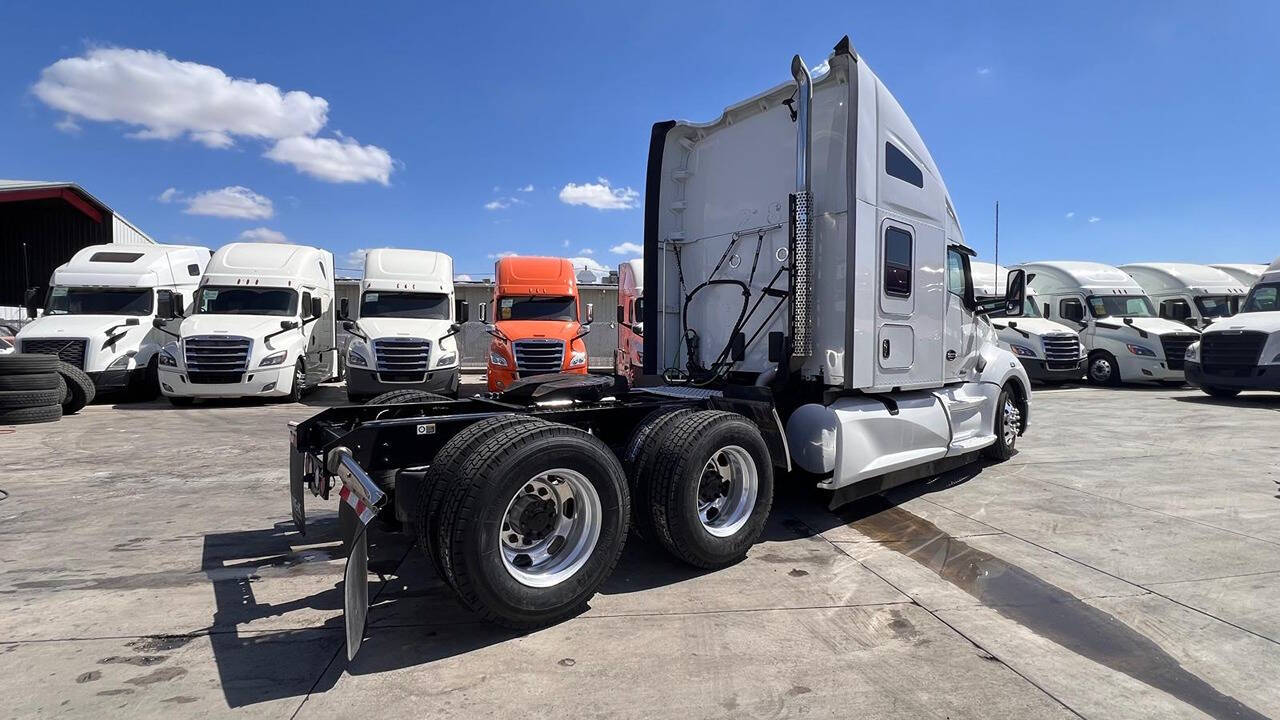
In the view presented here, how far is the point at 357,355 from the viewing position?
527 inches

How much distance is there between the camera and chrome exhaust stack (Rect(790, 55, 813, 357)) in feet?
17.0

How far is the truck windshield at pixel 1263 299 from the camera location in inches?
574

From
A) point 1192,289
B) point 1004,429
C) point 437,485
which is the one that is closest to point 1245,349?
point 1192,289

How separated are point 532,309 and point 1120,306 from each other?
1555cm

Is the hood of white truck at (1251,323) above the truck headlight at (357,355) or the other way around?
above

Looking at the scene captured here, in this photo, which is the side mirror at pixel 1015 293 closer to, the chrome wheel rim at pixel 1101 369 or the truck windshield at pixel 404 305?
the truck windshield at pixel 404 305

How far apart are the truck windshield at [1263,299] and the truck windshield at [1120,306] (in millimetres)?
2962

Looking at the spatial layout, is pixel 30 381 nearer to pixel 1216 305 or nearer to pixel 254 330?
pixel 254 330

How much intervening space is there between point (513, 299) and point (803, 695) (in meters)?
12.4

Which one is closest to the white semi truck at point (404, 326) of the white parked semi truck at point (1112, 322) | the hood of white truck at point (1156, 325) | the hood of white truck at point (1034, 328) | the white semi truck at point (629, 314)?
the white semi truck at point (629, 314)

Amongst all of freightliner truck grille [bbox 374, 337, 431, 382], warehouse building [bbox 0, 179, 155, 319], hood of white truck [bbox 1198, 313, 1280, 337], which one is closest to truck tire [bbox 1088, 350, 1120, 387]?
hood of white truck [bbox 1198, 313, 1280, 337]

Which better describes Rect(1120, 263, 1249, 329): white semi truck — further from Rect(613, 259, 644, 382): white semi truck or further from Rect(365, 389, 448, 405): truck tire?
Rect(365, 389, 448, 405): truck tire

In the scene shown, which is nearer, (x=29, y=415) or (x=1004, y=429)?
(x=1004, y=429)

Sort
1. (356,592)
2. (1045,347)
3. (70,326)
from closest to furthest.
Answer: (356,592) → (70,326) → (1045,347)
